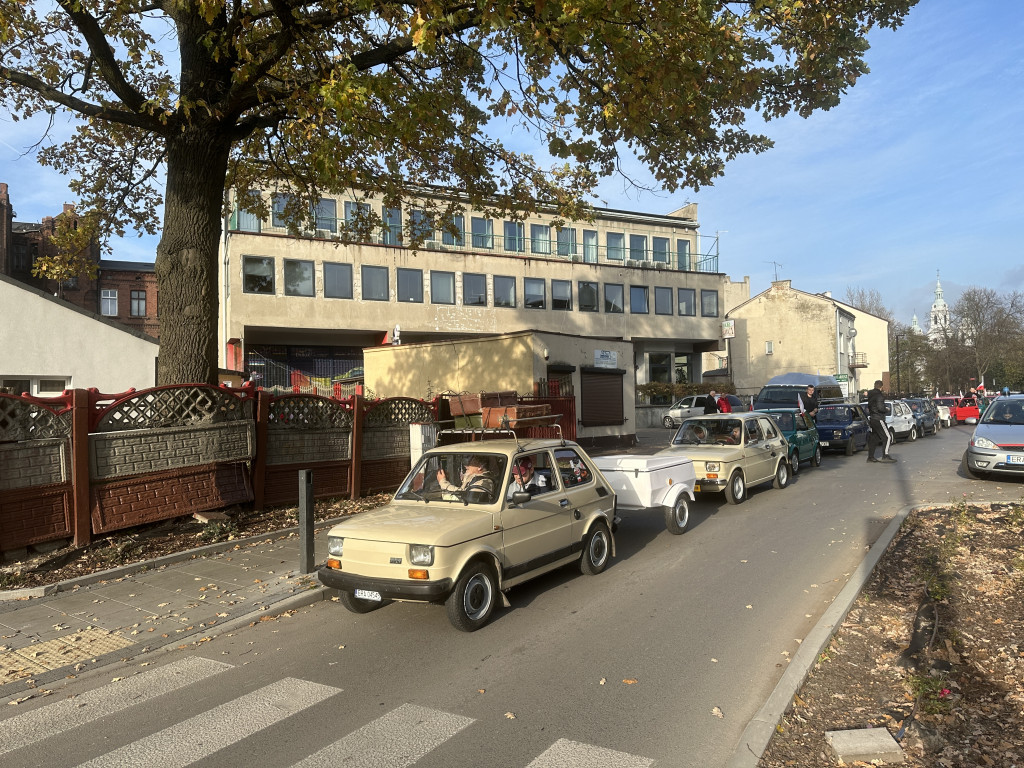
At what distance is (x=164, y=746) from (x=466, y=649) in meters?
2.20

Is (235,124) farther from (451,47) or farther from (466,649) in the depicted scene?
(466,649)

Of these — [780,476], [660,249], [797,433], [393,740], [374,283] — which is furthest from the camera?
[660,249]

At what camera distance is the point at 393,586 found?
5.59m

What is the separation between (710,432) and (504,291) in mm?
25242

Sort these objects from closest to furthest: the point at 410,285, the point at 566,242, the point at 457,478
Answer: the point at 457,478
the point at 410,285
the point at 566,242

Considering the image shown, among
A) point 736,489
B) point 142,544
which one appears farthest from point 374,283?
point 142,544

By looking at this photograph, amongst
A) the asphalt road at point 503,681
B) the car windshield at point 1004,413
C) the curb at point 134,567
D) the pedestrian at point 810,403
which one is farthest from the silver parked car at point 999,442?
the curb at point 134,567

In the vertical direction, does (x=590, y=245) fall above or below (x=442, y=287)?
above

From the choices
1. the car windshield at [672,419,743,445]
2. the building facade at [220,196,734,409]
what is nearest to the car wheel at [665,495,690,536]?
the car windshield at [672,419,743,445]

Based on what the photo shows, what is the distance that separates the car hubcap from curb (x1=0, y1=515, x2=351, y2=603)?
426cm

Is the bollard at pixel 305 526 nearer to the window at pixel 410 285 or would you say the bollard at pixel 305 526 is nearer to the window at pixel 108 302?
the window at pixel 410 285

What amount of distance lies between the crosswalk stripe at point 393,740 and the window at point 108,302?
2009 inches

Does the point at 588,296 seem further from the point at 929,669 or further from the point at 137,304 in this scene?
the point at 929,669

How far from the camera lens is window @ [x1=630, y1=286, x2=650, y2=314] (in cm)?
4088
